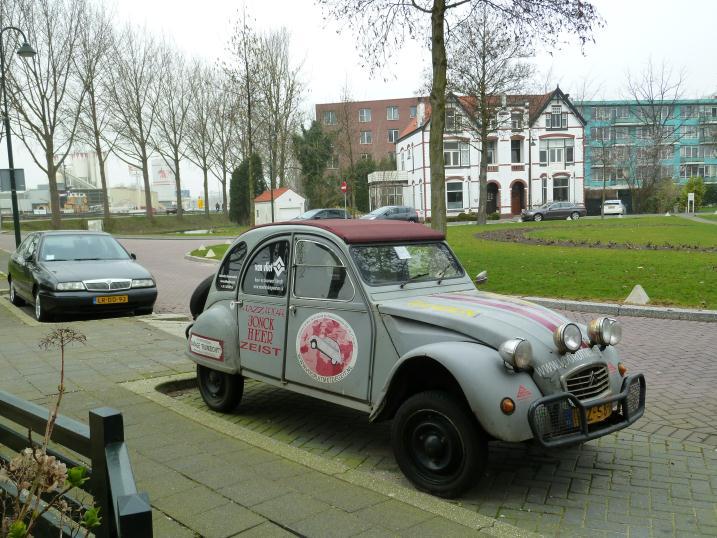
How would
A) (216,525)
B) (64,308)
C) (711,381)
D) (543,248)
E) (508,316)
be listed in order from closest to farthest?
(216,525) → (508,316) → (711,381) → (64,308) → (543,248)

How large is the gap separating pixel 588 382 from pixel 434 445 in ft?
3.52

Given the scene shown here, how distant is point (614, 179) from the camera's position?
68438mm

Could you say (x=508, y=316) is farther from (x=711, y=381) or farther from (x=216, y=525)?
(x=711, y=381)

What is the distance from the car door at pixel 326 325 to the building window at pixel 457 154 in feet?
168

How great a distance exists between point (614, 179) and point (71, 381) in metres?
70.3

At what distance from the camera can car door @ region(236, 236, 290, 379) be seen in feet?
16.4

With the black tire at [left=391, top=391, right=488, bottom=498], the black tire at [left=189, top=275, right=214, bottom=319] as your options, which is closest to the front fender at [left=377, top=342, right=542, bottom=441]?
the black tire at [left=391, top=391, right=488, bottom=498]

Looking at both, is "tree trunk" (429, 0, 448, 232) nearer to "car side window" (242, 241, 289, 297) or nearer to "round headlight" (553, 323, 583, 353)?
"car side window" (242, 241, 289, 297)

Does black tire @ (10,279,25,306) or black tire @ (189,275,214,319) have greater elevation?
black tire @ (189,275,214,319)

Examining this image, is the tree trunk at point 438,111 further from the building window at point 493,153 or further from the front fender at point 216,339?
the building window at point 493,153

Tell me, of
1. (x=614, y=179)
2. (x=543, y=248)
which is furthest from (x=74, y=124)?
(x=614, y=179)

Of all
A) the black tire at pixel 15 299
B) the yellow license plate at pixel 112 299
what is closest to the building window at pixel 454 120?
the black tire at pixel 15 299

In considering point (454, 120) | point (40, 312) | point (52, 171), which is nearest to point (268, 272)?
point (40, 312)

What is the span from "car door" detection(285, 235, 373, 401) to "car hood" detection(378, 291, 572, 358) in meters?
0.29
